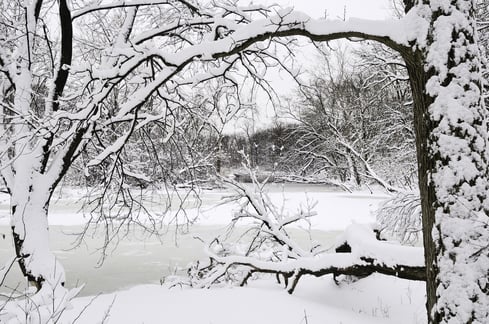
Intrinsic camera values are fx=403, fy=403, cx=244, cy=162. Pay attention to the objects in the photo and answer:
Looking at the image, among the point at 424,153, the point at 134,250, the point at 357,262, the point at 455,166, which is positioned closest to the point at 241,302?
the point at 357,262

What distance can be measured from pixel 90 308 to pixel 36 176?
2672 millimetres

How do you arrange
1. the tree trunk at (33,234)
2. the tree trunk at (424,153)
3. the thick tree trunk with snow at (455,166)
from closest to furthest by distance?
the thick tree trunk with snow at (455,166)
the tree trunk at (424,153)
the tree trunk at (33,234)

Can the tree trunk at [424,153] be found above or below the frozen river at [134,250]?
above

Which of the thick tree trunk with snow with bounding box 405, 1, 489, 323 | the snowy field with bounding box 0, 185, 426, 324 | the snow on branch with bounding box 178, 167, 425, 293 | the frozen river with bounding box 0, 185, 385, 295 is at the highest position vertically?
the thick tree trunk with snow with bounding box 405, 1, 489, 323

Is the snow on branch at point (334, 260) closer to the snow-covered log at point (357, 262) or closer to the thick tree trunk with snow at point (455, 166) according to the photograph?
the snow-covered log at point (357, 262)

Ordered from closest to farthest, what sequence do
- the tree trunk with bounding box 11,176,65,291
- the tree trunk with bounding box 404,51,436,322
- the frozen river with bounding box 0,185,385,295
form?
the tree trunk with bounding box 404,51,436,322
the tree trunk with bounding box 11,176,65,291
the frozen river with bounding box 0,185,385,295

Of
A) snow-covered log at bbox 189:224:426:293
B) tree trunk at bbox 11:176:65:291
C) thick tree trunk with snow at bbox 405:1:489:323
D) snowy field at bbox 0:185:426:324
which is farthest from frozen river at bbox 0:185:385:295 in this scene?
thick tree trunk with snow at bbox 405:1:489:323

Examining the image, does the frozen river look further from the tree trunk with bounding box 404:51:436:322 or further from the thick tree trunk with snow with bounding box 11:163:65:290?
the tree trunk with bounding box 404:51:436:322

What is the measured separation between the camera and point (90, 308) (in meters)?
4.80

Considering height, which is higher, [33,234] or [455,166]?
[455,166]

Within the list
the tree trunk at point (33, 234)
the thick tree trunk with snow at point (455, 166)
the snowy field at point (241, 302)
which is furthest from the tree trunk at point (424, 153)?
the tree trunk at point (33, 234)

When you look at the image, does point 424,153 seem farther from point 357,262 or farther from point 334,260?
point 334,260

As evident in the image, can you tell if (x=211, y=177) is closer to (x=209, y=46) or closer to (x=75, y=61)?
(x=75, y=61)

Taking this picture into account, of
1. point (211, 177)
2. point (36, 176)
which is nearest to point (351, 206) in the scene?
point (211, 177)
